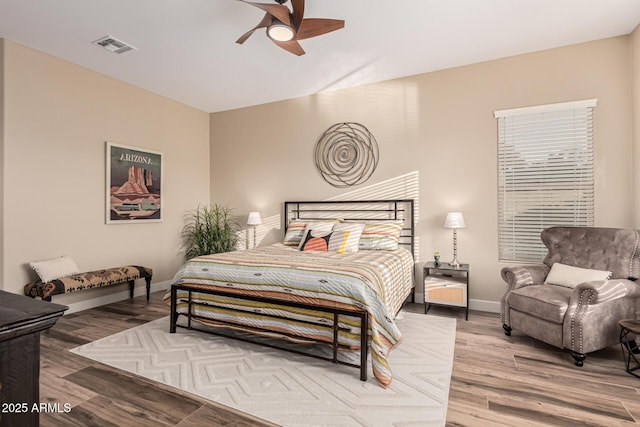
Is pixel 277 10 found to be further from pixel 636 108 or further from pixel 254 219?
pixel 636 108

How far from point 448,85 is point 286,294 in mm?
3338

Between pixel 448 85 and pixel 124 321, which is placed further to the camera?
pixel 448 85

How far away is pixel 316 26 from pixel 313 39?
75 cm

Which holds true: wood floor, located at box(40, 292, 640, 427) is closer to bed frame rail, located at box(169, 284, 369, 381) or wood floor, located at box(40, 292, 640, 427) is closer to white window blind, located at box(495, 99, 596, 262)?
bed frame rail, located at box(169, 284, 369, 381)

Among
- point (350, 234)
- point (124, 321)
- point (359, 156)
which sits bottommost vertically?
point (124, 321)

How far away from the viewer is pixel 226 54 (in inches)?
149

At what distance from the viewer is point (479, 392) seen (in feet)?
7.42

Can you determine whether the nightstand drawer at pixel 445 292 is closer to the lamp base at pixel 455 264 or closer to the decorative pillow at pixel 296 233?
the lamp base at pixel 455 264

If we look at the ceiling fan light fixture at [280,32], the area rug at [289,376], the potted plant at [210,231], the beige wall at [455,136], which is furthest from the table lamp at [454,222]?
the potted plant at [210,231]

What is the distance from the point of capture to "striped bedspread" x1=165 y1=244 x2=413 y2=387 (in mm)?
2447

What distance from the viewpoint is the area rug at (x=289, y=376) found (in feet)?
6.71

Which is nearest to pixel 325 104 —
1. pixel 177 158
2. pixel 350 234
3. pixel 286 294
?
pixel 350 234

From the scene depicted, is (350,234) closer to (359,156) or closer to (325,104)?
(359,156)

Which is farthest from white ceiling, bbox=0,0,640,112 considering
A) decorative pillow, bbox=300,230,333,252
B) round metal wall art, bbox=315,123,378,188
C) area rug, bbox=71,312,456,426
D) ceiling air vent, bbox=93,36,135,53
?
area rug, bbox=71,312,456,426
